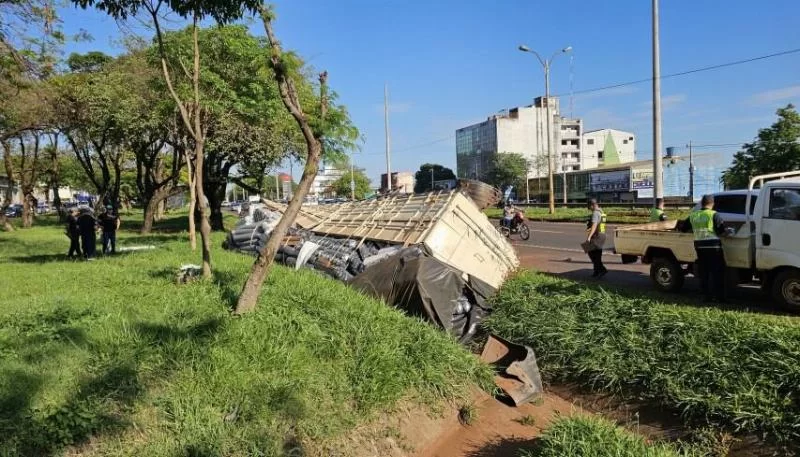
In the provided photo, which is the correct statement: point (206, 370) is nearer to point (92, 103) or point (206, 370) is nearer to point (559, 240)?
point (559, 240)

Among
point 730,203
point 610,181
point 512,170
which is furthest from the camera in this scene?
point 512,170

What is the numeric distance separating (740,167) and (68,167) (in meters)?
52.9

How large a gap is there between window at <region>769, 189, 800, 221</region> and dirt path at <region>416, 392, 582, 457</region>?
3902 mm

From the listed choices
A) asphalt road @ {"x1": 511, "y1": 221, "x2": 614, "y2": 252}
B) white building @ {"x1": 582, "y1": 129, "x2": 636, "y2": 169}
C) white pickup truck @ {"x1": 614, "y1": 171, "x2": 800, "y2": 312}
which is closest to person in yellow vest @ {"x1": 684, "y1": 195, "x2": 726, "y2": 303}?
white pickup truck @ {"x1": 614, "y1": 171, "x2": 800, "y2": 312}

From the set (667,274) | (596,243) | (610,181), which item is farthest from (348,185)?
(667,274)

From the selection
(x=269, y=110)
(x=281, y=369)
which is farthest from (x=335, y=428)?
(x=269, y=110)

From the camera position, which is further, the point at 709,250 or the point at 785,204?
the point at 709,250

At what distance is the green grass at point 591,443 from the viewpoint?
3.92m

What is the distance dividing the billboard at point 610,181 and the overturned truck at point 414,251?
4640 cm

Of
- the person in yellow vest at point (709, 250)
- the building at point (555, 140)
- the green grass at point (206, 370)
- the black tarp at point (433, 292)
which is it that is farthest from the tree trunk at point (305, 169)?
the building at point (555, 140)

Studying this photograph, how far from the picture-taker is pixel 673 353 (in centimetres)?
557

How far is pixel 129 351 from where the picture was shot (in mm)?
4809

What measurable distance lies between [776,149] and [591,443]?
30309mm

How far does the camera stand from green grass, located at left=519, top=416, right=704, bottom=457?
3.92 meters
